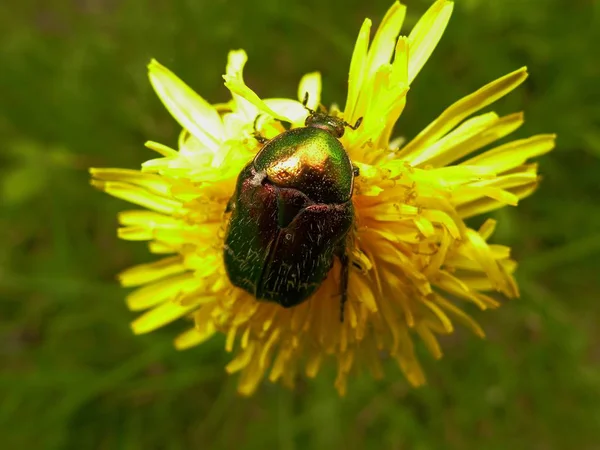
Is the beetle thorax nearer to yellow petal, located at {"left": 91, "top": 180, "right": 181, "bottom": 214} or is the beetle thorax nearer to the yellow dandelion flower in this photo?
the yellow dandelion flower

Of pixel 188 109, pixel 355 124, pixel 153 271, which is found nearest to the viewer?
pixel 355 124

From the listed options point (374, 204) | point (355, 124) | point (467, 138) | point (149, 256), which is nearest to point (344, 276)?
point (374, 204)

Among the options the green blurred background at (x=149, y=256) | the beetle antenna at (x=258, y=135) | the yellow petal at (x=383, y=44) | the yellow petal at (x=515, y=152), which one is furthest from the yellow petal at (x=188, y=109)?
the green blurred background at (x=149, y=256)

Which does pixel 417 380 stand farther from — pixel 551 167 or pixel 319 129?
pixel 551 167

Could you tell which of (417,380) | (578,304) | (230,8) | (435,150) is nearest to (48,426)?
(417,380)

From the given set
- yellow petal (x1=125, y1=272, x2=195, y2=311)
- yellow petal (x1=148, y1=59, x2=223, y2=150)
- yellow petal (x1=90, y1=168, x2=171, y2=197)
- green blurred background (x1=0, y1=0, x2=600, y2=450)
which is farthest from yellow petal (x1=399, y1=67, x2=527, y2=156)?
green blurred background (x1=0, y1=0, x2=600, y2=450)

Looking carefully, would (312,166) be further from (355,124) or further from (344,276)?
(344,276)

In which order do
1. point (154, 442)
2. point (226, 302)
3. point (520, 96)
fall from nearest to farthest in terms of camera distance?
1. point (226, 302)
2. point (520, 96)
3. point (154, 442)
